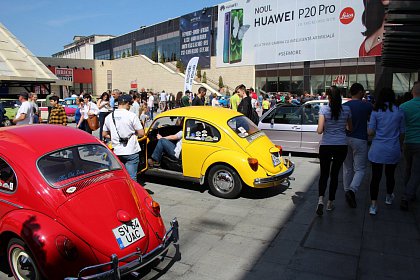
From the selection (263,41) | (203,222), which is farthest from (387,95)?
(263,41)

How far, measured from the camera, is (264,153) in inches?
236

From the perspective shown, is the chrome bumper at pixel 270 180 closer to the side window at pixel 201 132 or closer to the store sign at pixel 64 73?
the side window at pixel 201 132

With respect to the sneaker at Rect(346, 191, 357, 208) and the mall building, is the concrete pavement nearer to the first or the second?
the sneaker at Rect(346, 191, 357, 208)

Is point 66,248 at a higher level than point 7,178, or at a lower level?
lower

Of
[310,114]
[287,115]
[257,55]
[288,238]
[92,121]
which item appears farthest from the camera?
[257,55]

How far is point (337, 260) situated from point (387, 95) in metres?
2.58

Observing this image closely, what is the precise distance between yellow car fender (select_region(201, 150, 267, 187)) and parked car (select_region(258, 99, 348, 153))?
4116mm

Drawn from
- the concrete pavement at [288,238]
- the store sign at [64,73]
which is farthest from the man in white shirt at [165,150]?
the store sign at [64,73]

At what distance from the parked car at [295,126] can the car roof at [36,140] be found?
6.49 m

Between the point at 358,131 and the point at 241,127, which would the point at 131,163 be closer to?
the point at 241,127

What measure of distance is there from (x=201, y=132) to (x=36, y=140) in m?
3.04

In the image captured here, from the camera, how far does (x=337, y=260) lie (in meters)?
3.86

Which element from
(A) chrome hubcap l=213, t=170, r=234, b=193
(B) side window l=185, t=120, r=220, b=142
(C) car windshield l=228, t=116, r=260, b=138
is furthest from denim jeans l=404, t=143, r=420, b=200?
(B) side window l=185, t=120, r=220, b=142

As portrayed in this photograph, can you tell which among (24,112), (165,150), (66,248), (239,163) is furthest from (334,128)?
(24,112)
